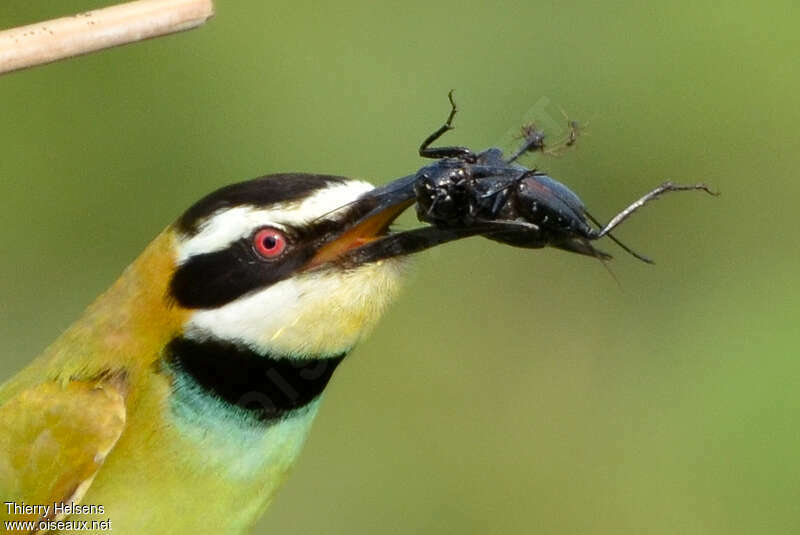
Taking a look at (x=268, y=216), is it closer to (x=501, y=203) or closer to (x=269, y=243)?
(x=269, y=243)

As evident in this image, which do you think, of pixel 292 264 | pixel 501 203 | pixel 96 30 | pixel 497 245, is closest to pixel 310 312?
pixel 292 264

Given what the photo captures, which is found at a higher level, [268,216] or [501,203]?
[268,216]

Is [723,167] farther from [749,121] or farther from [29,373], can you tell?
[29,373]

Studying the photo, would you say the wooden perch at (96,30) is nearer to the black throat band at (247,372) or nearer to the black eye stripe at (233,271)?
the black eye stripe at (233,271)

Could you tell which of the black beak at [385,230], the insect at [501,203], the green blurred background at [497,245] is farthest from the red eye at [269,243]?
the green blurred background at [497,245]

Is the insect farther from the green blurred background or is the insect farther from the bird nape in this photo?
the green blurred background
